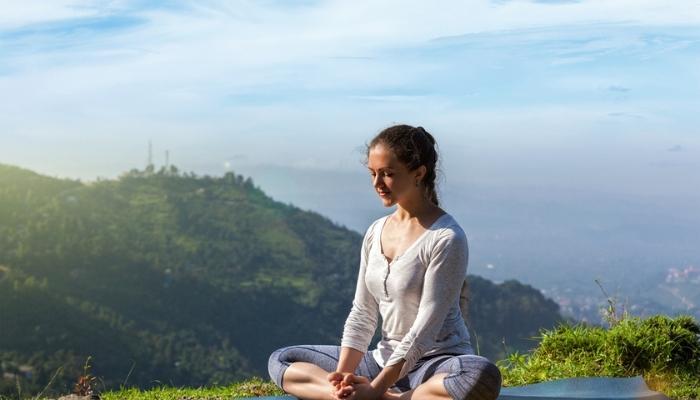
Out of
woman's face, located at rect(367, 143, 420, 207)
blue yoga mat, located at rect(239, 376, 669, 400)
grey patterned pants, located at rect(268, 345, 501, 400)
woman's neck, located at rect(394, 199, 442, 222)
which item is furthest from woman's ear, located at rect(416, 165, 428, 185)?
blue yoga mat, located at rect(239, 376, 669, 400)

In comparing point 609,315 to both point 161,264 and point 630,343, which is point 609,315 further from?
point 161,264

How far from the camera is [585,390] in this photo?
527cm

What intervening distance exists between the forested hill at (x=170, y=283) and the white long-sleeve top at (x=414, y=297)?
32497 millimetres

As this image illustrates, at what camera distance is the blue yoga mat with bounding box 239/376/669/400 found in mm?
5062

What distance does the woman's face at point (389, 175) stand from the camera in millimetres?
4094

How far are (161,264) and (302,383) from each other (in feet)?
177

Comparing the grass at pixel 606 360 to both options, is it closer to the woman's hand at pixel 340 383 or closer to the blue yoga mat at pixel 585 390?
the blue yoga mat at pixel 585 390

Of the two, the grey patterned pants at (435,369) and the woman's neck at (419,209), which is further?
the woman's neck at (419,209)

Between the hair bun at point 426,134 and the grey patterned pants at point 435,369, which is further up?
the hair bun at point 426,134

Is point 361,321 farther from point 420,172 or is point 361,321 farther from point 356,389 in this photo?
point 420,172

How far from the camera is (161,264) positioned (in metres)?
57.2

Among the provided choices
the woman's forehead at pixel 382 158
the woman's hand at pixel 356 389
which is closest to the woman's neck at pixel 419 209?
the woman's forehead at pixel 382 158

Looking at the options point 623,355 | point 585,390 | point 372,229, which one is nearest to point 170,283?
point 623,355

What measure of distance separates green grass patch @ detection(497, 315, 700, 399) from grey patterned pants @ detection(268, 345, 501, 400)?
1.85 metres
